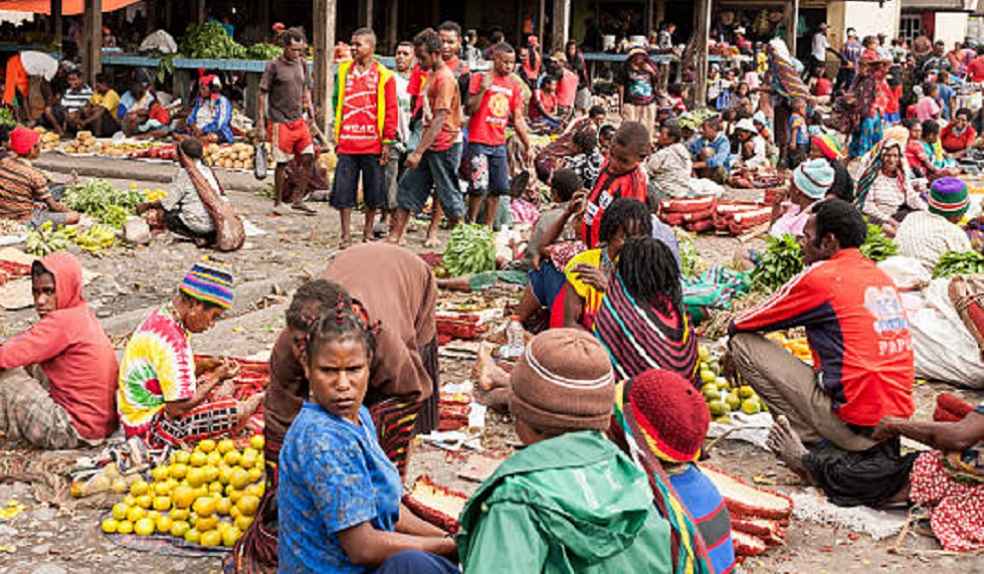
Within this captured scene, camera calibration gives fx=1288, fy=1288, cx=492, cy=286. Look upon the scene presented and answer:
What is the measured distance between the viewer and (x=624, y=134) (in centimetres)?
706

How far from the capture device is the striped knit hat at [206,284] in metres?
5.55

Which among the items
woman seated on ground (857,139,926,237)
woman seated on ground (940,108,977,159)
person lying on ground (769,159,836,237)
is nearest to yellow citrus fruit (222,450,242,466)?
person lying on ground (769,159,836,237)

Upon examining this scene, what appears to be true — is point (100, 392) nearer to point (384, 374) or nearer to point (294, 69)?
point (384, 374)

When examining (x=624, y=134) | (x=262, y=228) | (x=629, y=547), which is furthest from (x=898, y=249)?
(x=629, y=547)

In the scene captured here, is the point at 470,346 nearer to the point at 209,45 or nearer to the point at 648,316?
the point at 648,316

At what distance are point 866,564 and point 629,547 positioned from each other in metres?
2.55

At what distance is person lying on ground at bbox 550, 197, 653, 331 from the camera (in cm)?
600

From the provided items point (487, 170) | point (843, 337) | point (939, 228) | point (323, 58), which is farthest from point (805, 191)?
point (323, 58)

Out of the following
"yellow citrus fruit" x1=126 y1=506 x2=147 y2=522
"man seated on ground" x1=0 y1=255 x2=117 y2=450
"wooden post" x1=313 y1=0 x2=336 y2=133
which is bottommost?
"yellow citrus fruit" x1=126 y1=506 x2=147 y2=522

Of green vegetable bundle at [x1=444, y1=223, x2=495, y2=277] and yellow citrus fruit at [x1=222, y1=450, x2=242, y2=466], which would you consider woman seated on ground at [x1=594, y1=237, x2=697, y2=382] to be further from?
green vegetable bundle at [x1=444, y1=223, x2=495, y2=277]

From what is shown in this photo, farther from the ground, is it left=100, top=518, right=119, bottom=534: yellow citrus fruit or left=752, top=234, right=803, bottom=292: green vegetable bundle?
left=752, top=234, right=803, bottom=292: green vegetable bundle

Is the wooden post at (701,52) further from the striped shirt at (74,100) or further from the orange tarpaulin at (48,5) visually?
the striped shirt at (74,100)

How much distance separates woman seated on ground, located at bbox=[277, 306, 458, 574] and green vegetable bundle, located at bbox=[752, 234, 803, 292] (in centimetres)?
571

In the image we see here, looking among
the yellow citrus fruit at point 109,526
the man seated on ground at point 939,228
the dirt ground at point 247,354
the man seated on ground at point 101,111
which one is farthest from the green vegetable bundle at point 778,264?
the man seated on ground at point 101,111
